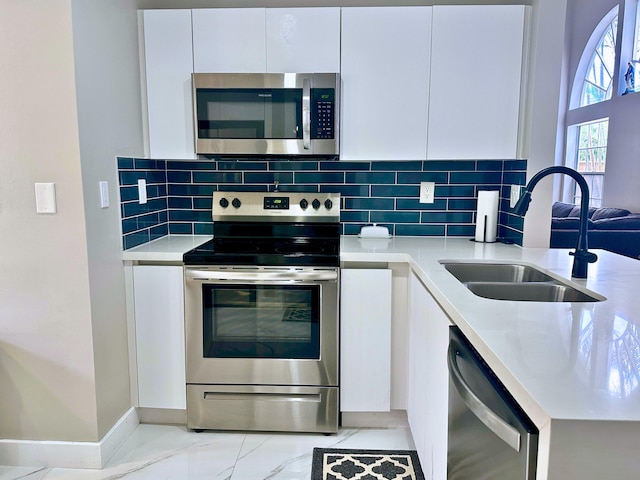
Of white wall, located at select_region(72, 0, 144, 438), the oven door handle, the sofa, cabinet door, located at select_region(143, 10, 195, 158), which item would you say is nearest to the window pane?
the sofa

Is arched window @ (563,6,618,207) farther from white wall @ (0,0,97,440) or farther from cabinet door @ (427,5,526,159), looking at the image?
white wall @ (0,0,97,440)

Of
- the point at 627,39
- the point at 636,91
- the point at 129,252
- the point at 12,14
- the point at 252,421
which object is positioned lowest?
the point at 252,421

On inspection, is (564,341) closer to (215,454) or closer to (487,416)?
(487,416)

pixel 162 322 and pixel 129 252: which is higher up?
pixel 129 252

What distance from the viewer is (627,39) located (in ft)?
20.3

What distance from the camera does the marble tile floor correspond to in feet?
6.58

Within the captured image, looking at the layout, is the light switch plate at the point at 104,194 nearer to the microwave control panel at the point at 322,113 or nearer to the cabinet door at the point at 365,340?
the microwave control panel at the point at 322,113

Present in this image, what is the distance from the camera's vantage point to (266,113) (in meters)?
2.29

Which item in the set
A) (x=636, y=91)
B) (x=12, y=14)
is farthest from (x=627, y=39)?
(x=12, y=14)

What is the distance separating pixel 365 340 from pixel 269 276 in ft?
1.79

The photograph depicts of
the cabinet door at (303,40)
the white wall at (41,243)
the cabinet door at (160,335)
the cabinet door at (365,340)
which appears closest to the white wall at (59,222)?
the white wall at (41,243)

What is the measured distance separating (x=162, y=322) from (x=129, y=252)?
14.4 inches

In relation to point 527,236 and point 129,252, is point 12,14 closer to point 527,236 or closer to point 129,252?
point 129,252

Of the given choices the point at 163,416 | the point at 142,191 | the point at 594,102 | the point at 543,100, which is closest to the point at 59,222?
the point at 142,191
